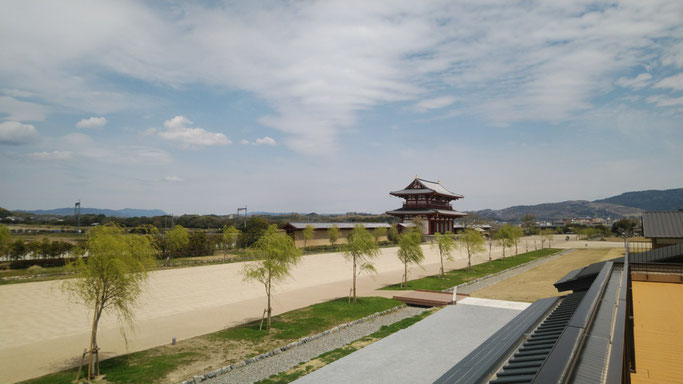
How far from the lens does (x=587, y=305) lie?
197 inches

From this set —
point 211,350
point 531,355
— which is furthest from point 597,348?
point 211,350

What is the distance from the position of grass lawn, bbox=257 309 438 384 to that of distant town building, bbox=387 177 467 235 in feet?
203

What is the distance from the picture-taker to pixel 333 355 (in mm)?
12078

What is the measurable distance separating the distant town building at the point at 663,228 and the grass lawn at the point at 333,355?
73.3 ft

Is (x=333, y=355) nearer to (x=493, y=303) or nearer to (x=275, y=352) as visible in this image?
(x=275, y=352)

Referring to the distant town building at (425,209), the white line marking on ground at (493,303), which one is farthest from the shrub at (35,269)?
the distant town building at (425,209)

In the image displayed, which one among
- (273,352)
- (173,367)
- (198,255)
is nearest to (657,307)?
(273,352)

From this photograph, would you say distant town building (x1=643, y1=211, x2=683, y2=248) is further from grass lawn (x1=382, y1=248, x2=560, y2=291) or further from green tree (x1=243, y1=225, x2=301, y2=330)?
green tree (x1=243, y1=225, x2=301, y2=330)

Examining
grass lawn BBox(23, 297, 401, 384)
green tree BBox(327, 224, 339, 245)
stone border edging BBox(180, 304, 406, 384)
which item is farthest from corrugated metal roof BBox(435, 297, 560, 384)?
green tree BBox(327, 224, 339, 245)

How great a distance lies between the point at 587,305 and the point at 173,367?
479 inches

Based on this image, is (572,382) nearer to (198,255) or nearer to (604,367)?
(604,367)

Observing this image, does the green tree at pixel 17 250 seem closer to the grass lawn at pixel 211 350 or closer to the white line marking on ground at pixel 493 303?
the grass lawn at pixel 211 350

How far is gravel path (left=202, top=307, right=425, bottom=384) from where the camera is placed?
35.8 feet

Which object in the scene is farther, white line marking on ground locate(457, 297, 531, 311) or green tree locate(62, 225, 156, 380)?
white line marking on ground locate(457, 297, 531, 311)
